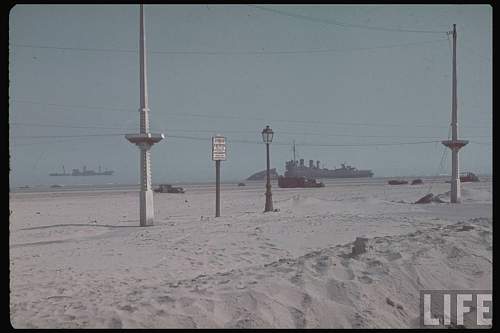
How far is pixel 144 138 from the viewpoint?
11.2 metres

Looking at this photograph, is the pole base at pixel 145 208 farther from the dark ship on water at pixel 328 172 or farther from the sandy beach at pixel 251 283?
the dark ship on water at pixel 328 172

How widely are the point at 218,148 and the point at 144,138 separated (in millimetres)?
4247

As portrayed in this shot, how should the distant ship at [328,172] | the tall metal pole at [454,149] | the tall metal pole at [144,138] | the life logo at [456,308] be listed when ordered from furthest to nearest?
the distant ship at [328,172] < the tall metal pole at [454,149] < the tall metal pole at [144,138] < the life logo at [456,308]

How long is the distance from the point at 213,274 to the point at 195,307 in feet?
4.81

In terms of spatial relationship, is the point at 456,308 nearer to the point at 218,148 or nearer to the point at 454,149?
the point at 454,149

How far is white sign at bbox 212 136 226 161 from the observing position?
15.0 meters

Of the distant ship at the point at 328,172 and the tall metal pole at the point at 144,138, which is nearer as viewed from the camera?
the tall metal pole at the point at 144,138

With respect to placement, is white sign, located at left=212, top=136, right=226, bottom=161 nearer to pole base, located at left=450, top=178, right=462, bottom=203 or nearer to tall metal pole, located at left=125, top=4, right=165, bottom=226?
tall metal pole, located at left=125, top=4, right=165, bottom=226

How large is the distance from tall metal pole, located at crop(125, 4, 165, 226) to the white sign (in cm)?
368

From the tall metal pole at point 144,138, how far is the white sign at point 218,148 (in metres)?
3.68

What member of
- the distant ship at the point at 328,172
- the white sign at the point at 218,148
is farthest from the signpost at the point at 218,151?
the distant ship at the point at 328,172

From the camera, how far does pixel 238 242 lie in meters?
8.21

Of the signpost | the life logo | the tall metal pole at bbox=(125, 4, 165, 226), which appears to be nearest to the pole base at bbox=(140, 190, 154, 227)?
the tall metal pole at bbox=(125, 4, 165, 226)

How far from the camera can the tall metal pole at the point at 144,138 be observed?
37.0 feet
